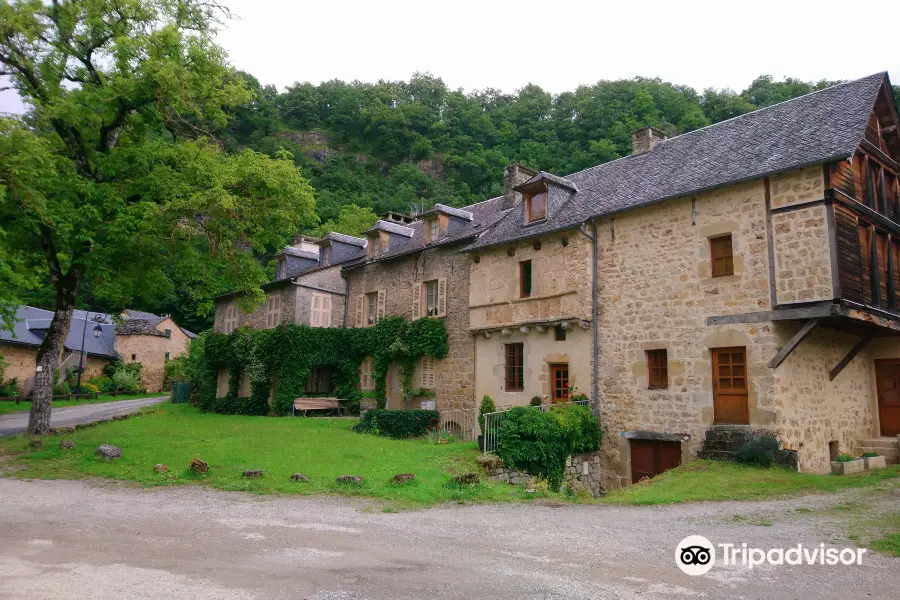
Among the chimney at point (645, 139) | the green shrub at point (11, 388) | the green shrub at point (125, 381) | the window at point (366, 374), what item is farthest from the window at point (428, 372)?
the green shrub at point (125, 381)

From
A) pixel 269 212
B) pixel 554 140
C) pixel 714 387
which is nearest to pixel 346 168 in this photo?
pixel 554 140

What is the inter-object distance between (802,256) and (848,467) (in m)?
4.91

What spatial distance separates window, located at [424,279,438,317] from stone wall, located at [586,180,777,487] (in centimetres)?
730

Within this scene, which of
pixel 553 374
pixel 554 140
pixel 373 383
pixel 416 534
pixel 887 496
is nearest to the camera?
pixel 416 534

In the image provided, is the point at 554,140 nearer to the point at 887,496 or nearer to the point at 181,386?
the point at 181,386

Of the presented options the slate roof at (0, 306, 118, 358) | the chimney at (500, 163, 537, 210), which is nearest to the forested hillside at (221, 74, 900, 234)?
the slate roof at (0, 306, 118, 358)

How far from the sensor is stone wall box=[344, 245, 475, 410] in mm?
21047

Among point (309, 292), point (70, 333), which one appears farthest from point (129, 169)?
A: point (70, 333)

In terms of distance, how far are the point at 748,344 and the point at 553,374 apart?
19.5ft

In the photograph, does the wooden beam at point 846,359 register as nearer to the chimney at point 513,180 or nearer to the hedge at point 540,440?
the hedge at point 540,440

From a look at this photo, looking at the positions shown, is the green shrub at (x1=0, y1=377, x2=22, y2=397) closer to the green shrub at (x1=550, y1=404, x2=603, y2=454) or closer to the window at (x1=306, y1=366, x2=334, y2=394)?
the window at (x1=306, y1=366, x2=334, y2=394)

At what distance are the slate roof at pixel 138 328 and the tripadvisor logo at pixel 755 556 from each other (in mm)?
44715

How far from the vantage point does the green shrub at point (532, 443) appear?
14102mm

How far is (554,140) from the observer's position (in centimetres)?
5384
